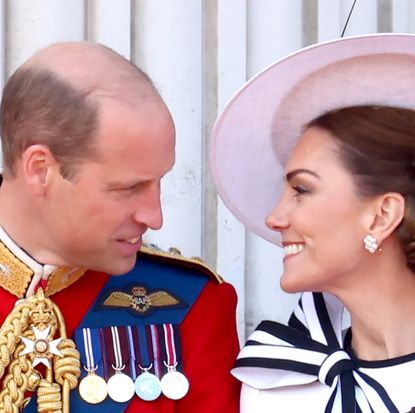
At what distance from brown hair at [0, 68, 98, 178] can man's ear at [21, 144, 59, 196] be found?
0.04ft

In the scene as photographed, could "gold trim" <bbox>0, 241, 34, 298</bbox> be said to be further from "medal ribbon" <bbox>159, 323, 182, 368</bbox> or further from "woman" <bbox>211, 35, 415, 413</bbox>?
"woman" <bbox>211, 35, 415, 413</bbox>

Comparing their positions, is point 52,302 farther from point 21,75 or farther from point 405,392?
point 405,392

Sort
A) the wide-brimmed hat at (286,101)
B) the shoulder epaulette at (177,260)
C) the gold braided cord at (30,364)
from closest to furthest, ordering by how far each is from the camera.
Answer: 1. the gold braided cord at (30,364)
2. the wide-brimmed hat at (286,101)
3. the shoulder epaulette at (177,260)

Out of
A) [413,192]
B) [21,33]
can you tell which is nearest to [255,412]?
[413,192]

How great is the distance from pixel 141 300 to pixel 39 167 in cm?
32

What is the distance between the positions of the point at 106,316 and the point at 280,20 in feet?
4.44

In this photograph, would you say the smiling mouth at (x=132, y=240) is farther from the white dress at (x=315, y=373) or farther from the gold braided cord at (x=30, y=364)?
the white dress at (x=315, y=373)

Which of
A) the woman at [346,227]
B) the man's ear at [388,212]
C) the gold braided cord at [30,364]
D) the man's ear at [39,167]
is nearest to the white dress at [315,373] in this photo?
the woman at [346,227]

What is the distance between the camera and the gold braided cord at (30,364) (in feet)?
7.79

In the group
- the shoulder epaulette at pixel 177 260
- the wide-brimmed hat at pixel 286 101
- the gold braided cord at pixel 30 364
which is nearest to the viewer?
the gold braided cord at pixel 30 364

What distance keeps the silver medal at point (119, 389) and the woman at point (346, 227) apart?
0.21m

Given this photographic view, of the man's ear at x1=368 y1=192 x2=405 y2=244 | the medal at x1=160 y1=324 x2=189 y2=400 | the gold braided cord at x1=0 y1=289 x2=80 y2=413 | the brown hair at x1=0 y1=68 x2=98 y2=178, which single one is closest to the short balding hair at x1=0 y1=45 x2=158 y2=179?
the brown hair at x1=0 y1=68 x2=98 y2=178

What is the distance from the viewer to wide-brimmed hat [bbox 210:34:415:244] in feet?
8.12

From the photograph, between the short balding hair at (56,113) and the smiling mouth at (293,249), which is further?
the smiling mouth at (293,249)
